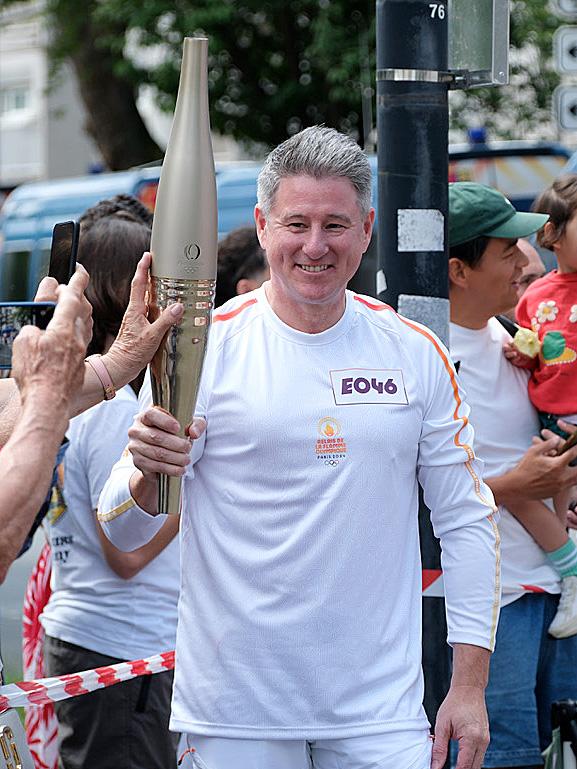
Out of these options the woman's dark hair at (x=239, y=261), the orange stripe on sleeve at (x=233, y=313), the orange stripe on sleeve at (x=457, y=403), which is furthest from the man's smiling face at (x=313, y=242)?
the woman's dark hair at (x=239, y=261)

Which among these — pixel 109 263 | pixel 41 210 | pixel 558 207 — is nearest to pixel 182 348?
A: pixel 109 263

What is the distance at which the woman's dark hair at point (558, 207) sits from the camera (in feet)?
15.3

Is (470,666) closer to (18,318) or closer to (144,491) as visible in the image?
(144,491)

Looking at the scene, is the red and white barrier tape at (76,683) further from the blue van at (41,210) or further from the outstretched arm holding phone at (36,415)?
the blue van at (41,210)

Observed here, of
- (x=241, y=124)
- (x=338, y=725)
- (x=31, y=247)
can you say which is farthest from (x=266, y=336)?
(x=241, y=124)

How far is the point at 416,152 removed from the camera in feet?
13.1

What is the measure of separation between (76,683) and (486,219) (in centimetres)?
190

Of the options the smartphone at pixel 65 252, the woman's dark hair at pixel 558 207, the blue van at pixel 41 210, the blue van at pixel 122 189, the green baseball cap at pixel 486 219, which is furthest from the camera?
the blue van at pixel 122 189

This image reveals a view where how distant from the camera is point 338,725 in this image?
2.98 m

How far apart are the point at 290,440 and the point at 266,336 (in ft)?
0.91

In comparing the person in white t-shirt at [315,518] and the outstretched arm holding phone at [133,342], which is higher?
the outstretched arm holding phone at [133,342]

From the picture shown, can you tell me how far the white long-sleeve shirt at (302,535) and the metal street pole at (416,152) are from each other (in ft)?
2.78

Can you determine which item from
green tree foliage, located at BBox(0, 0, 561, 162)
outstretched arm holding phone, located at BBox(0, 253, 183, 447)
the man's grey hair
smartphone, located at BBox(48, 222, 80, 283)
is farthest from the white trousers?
green tree foliage, located at BBox(0, 0, 561, 162)

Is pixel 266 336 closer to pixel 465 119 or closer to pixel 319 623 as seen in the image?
pixel 319 623
